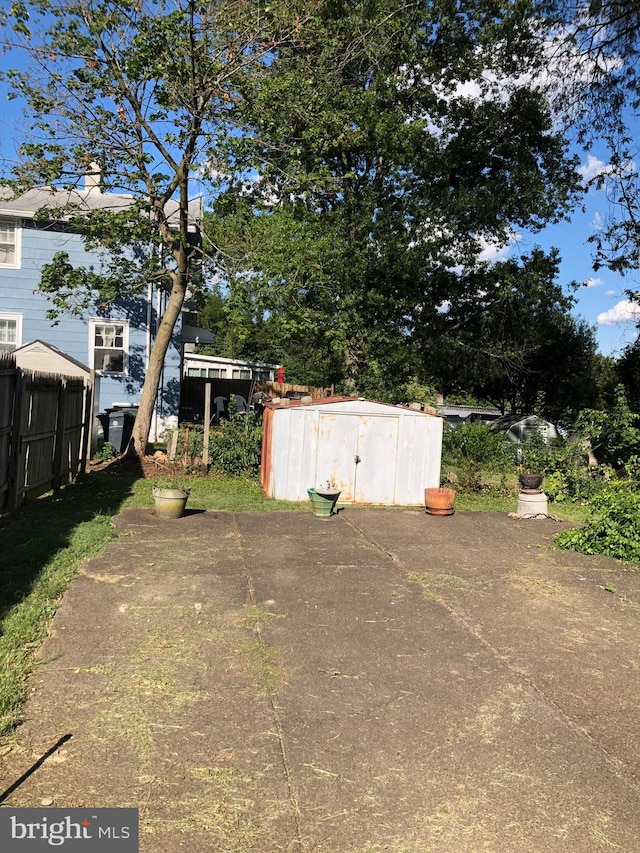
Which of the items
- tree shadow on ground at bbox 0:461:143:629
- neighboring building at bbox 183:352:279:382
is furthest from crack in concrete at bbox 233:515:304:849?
neighboring building at bbox 183:352:279:382

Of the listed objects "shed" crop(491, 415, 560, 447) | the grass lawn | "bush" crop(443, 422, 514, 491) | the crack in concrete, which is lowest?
the crack in concrete

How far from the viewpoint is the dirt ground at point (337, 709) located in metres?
2.77

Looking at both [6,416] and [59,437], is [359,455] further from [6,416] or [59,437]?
[6,416]

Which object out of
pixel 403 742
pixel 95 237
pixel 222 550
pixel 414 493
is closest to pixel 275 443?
pixel 414 493

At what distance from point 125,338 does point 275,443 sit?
8.13 m

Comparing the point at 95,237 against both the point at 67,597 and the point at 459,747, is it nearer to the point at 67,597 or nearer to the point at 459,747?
the point at 67,597

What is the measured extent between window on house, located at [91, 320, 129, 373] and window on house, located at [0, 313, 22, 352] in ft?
6.28

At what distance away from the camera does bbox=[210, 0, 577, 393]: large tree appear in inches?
687

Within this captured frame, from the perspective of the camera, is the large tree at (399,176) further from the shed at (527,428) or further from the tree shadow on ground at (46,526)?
the tree shadow on ground at (46,526)

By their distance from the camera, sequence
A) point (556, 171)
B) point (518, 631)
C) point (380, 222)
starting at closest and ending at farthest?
point (518, 631) → point (380, 222) → point (556, 171)

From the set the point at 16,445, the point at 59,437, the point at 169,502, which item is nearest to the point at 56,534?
the point at 16,445

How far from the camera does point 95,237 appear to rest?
47.8 ft

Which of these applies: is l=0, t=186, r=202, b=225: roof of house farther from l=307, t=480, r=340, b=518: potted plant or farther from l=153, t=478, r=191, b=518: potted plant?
l=307, t=480, r=340, b=518: potted plant

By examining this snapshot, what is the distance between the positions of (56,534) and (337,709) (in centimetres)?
505
